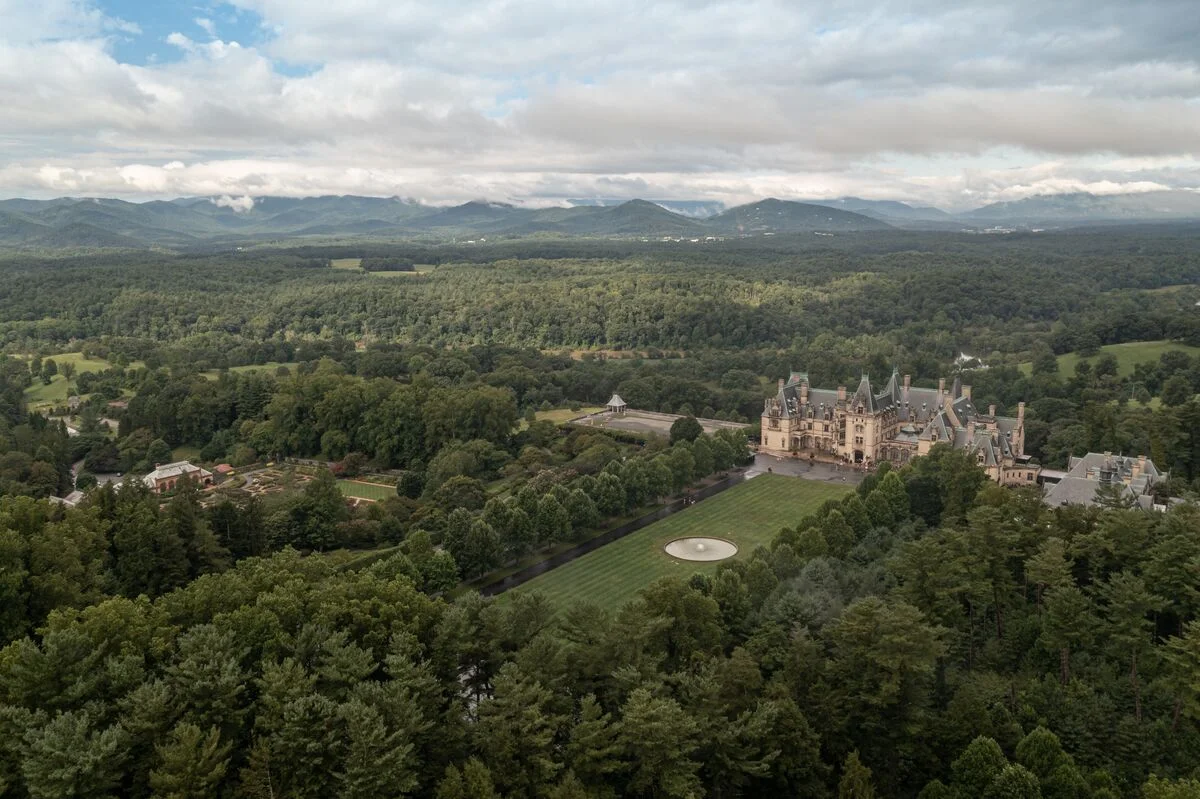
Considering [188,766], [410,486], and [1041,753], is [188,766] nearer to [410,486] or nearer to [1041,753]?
[1041,753]

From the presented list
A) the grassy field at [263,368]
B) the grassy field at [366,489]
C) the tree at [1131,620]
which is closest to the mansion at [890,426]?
the tree at [1131,620]

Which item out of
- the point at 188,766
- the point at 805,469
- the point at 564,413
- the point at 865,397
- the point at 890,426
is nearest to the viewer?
the point at 188,766

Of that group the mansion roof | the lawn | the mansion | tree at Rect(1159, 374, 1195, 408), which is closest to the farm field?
the lawn

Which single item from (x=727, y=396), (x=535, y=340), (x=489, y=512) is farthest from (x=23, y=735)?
(x=535, y=340)

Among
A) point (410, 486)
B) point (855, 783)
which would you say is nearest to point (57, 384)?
point (410, 486)

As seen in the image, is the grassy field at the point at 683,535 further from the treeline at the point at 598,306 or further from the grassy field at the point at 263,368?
the grassy field at the point at 263,368

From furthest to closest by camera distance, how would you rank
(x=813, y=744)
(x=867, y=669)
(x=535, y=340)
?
(x=535, y=340)
(x=867, y=669)
(x=813, y=744)

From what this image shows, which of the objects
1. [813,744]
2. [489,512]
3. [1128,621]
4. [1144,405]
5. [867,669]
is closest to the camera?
[813,744]

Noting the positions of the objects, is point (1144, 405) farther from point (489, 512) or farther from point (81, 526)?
point (81, 526)
